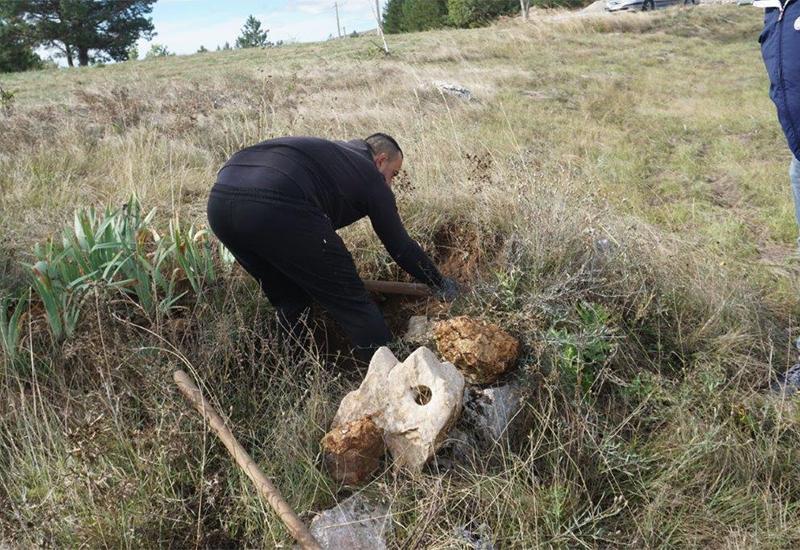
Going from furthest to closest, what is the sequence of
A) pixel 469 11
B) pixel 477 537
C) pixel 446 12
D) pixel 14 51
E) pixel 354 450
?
pixel 446 12
pixel 469 11
pixel 14 51
pixel 354 450
pixel 477 537

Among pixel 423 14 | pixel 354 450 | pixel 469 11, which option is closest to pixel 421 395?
pixel 354 450

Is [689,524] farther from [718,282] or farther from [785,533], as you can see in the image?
[718,282]

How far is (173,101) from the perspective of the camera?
26.3ft

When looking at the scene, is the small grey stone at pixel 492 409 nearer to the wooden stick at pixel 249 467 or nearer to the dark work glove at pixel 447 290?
the dark work glove at pixel 447 290

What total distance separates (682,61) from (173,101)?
34.8 feet

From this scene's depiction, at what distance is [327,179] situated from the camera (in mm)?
2658

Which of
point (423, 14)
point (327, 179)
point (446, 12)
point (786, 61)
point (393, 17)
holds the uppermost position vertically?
point (393, 17)

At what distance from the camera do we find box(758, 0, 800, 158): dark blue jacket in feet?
8.16

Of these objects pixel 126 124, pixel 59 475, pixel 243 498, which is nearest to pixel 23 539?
pixel 59 475

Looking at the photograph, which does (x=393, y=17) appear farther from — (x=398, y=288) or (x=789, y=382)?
(x=789, y=382)

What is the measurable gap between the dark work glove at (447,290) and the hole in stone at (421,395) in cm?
82

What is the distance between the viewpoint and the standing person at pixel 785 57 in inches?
98.0

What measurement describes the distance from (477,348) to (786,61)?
5.75ft

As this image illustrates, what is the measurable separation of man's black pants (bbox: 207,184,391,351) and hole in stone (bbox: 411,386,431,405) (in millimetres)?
521
